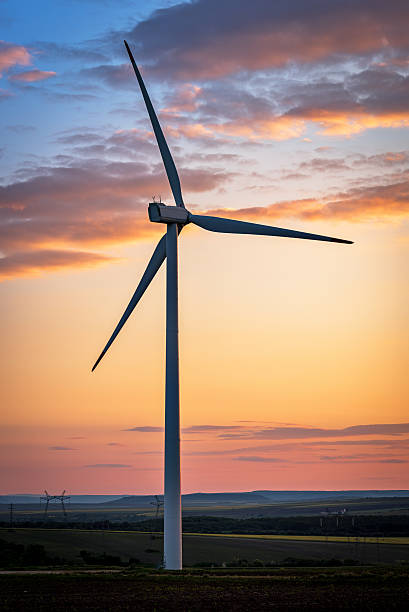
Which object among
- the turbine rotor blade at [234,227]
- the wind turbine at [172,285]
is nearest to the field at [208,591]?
the wind turbine at [172,285]

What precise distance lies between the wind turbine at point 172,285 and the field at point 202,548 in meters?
36.6

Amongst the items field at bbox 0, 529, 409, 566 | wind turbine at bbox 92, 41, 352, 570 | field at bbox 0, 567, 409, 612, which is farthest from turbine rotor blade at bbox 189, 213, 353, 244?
field at bbox 0, 529, 409, 566

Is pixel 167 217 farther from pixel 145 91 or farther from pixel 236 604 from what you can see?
pixel 236 604

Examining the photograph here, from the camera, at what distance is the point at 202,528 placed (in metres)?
188

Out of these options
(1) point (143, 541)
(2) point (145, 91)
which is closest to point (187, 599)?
(2) point (145, 91)

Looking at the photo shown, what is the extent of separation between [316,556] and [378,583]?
63.8 m

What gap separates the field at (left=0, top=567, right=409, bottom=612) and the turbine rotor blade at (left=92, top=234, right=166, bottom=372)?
52.7 ft

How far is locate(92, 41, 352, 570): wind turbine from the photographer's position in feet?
171

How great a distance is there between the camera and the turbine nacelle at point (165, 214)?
5662 cm

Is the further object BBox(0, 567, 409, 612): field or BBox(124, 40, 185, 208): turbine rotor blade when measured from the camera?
BBox(124, 40, 185, 208): turbine rotor blade

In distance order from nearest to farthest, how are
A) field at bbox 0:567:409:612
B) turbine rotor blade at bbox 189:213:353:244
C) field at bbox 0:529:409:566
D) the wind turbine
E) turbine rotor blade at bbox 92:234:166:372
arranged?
field at bbox 0:567:409:612 < the wind turbine < turbine rotor blade at bbox 189:213:353:244 < turbine rotor blade at bbox 92:234:166:372 < field at bbox 0:529:409:566

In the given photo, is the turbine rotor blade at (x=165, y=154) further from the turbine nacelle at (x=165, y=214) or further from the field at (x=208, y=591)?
the field at (x=208, y=591)

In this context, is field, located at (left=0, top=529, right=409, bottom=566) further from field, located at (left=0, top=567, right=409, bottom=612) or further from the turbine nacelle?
the turbine nacelle

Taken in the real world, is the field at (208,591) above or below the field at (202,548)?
above
